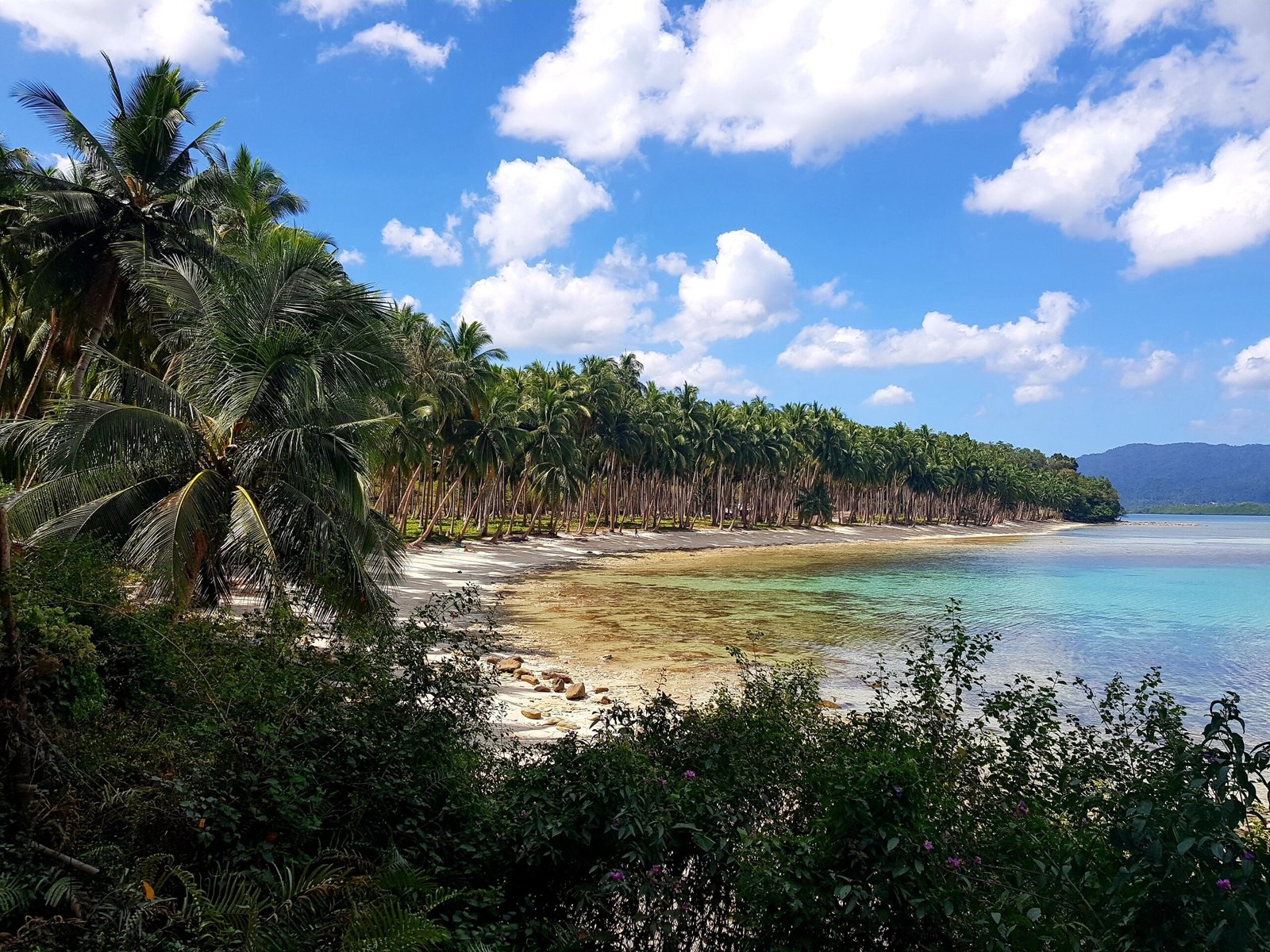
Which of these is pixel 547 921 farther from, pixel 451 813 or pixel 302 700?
pixel 302 700

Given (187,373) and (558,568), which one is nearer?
(187,373)

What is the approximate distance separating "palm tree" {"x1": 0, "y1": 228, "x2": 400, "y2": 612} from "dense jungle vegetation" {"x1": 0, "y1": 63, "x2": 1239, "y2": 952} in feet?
0.18

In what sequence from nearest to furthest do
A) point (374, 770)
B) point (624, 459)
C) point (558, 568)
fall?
point (374, 770), point (558, 568), point (624, 459)

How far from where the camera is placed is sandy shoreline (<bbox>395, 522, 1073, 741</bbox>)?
47.2 ft

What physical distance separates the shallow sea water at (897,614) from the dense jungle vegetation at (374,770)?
5.49 metres

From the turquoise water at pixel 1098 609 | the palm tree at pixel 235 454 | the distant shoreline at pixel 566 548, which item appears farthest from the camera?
the distant shoreline at pixel 566 548

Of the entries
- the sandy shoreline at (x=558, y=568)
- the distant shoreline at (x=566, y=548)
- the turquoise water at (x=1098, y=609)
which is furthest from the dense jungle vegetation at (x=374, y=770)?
the turquoise water at (x=1098, y=609)

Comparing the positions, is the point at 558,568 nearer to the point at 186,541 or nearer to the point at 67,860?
the point at 186,541

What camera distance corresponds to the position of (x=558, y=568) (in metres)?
46.2

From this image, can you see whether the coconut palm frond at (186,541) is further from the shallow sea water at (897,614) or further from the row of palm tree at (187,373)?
the shallow sea water at (897,614)

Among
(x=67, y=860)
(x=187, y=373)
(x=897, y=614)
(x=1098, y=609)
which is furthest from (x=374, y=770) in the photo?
(x=1098, y=609)

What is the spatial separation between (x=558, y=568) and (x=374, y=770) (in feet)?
133

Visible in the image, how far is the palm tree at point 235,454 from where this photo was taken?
10.5 meters

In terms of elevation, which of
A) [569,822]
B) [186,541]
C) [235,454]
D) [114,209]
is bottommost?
[569,822]
